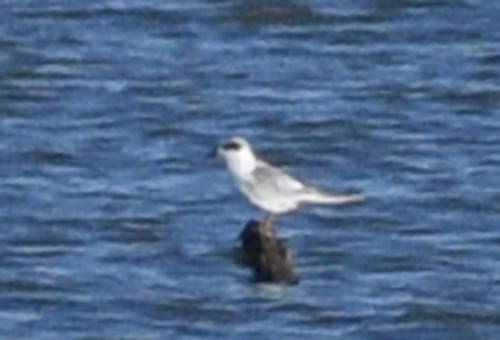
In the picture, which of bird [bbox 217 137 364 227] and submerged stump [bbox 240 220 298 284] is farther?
bird [bbox 217 137 364 227]

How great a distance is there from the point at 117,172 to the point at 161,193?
49 cm

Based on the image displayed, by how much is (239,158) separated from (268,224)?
547mm

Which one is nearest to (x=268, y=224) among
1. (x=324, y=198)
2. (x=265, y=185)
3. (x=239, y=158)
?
(x=265, y=185)

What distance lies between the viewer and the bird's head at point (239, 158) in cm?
1812

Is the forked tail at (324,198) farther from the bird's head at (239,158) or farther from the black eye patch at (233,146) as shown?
the black eye patch at (233,146)

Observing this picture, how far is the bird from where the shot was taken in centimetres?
1789

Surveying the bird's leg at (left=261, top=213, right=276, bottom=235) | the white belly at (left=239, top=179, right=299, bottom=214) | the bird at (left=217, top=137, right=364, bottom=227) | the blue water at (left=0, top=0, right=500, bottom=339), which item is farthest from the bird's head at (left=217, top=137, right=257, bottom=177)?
the blue water at (left=0, top=0, right=500, bottom=339)

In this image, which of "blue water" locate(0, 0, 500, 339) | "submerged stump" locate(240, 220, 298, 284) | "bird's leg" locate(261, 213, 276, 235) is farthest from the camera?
"blue water" locate(0, 0, 500, 339)

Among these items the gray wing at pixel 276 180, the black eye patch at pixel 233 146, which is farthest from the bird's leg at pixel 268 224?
the black eye patch at pixel 233 146

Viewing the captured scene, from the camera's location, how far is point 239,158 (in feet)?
59.6

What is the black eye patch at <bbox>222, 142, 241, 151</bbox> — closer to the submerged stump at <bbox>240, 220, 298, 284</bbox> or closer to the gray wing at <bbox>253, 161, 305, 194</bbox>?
the gray wing at <bbox>253, 161, 305, 194</bbox>

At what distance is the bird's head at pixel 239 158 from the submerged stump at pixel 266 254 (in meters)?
0.29

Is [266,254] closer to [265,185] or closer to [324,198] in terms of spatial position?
[265,185]

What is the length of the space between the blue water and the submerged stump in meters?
0.13
